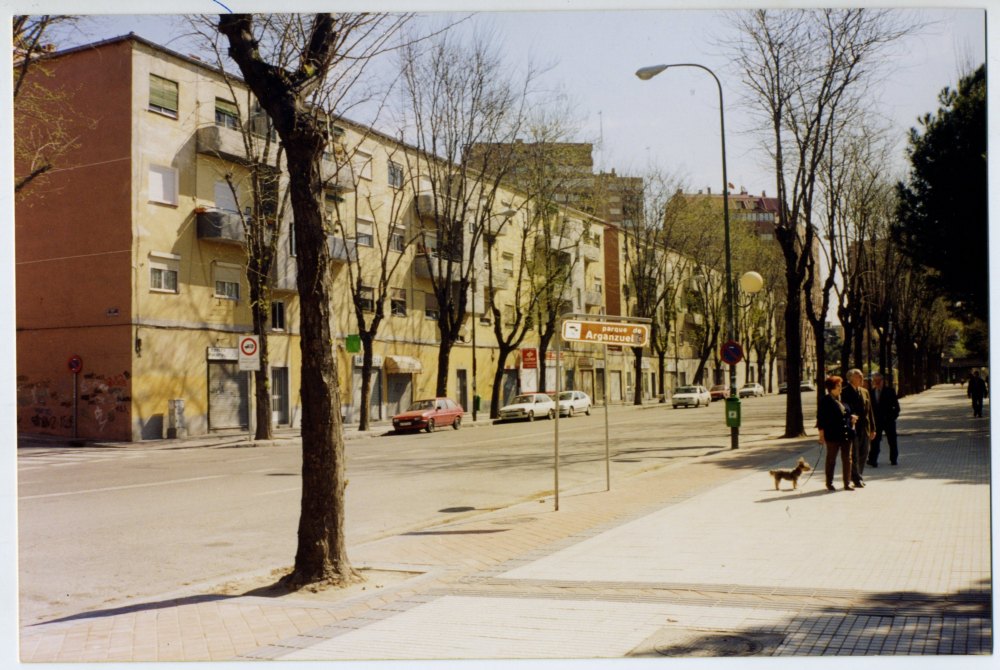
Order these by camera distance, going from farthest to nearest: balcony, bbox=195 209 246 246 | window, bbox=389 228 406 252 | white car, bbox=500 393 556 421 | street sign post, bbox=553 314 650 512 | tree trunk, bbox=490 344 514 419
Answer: tree trunk, bbox=490 344 514 419 < white car, bbox=500 393 556 421 < window, bbox=389 228 406 252 < balcony, bbox=195 209 246 246 < street sign post, bbox=553 314 650 512

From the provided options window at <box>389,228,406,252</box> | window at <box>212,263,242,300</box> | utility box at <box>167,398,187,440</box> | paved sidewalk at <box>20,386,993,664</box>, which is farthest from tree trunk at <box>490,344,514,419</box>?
paved sidewalk at <box>20,386,993,664</box>

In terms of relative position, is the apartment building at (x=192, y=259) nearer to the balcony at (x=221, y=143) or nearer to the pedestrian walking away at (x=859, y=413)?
the balcony at (x=221, y=143)

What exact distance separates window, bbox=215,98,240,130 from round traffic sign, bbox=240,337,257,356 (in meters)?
6.74

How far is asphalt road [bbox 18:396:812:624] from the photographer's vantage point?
8.08 m

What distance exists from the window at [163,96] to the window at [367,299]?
749 centimetres

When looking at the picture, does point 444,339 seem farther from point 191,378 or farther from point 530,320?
point 191,378

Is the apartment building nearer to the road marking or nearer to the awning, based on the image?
the awning

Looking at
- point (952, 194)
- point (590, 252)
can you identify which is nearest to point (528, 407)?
point (590, 252)

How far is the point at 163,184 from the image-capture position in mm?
24641

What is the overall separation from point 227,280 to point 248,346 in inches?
137

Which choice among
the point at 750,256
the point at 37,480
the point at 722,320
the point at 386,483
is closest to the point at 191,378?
the point at 37,480

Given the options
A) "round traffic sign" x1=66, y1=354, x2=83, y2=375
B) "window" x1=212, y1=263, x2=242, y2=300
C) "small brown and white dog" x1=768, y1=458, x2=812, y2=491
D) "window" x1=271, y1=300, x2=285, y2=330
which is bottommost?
"small brown and white dog" x1=768, y1=458, x2=812, y2=491

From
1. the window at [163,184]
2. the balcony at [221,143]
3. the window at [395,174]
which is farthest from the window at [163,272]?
the window at [395,174]

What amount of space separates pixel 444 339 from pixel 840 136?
49.4ft
